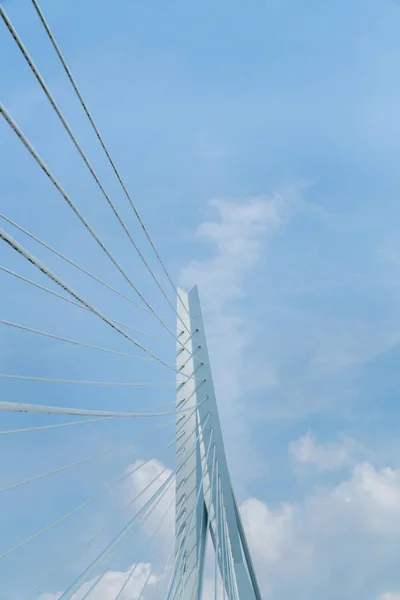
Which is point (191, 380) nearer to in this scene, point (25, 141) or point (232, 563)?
point (232, 563)

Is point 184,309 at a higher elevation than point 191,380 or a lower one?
higher

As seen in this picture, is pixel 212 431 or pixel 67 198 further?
pixel 212 431

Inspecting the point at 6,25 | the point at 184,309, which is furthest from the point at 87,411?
the point at 184,309

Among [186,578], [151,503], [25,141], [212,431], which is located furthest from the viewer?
[212,431]

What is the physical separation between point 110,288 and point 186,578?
3358mm

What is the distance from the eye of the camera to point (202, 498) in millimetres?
5754

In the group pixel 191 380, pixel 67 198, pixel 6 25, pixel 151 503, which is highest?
pixel 6 25

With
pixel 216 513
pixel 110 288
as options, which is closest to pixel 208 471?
pixel 216 513

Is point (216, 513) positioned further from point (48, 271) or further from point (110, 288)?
point (48, 271)

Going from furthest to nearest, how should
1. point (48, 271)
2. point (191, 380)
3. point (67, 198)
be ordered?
point (191, 380), point (67, 198), point (48, 271)

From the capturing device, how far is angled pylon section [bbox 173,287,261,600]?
197 inches

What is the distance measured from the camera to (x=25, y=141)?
1935mm

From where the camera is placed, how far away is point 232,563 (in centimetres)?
543

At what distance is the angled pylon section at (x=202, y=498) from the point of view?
500 cm
